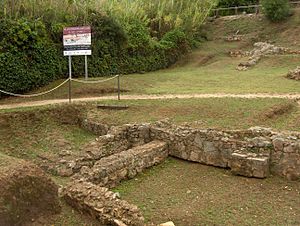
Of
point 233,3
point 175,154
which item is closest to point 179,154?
point 175,154

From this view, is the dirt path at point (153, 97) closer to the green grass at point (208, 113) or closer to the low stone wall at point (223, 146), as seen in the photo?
the green grass at point (208, 113)

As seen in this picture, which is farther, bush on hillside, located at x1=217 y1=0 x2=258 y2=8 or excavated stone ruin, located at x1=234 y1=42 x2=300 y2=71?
bush on hillside, located at x1=217 y1=0 x2=258 y2=8

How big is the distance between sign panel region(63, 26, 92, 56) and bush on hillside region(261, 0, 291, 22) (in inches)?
826

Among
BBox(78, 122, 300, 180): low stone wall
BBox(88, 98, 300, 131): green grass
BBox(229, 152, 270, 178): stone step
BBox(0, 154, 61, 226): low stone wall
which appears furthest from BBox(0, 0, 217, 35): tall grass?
BBox(229, 152, 270, 178): stone step

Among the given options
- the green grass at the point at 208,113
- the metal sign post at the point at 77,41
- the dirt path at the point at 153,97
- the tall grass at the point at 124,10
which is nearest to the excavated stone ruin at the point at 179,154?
the green grass at the point at 208,113

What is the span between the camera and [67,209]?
7.95 m

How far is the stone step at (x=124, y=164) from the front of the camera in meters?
9.55

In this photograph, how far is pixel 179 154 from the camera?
37.4 ft

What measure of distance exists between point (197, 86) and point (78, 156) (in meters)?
8.79

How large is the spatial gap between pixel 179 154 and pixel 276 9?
1023 inches

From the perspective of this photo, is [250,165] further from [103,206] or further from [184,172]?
[103,206]

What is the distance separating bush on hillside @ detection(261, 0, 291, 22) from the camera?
33062mm

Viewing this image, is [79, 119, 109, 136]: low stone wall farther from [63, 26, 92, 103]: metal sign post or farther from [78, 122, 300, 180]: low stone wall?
[63, 26, 92, 103]: metal sign post

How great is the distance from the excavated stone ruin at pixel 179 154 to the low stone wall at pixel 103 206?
0.07 feet
